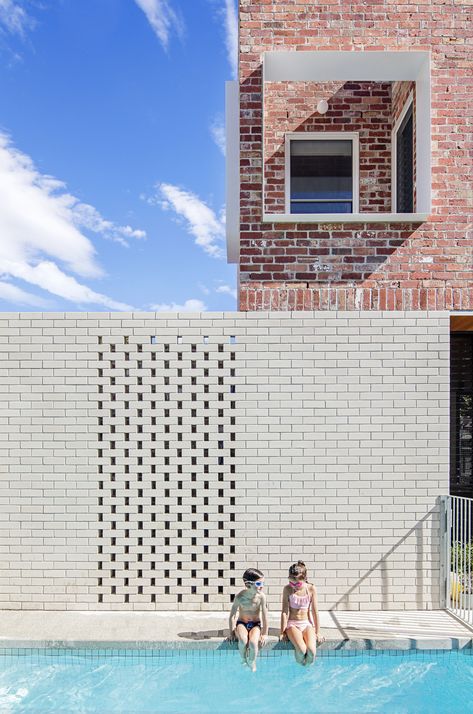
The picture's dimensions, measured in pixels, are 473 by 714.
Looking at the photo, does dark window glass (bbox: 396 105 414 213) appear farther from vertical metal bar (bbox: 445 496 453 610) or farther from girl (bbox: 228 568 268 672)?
girl (bbox: 228 568 268 672)

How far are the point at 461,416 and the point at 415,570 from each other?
2646 millimetres

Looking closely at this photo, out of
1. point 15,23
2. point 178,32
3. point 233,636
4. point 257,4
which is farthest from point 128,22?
point 233,636

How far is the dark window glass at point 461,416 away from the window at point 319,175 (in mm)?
2645

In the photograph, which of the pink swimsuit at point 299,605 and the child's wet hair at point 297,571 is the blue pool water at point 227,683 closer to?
the pink swimsuit at point 299,605

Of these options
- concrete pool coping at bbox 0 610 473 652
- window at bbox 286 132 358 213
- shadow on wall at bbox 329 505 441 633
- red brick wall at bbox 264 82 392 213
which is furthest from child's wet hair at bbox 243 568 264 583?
red brick wall at bbox 264 82 392 213

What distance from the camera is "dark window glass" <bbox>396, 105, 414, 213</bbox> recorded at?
669 cm

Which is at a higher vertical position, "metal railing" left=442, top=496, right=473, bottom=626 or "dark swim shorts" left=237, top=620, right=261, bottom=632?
"metal railing" left=442, top=496, right=473, bottom=626

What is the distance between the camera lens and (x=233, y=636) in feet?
16.0

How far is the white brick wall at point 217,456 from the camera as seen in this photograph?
5625 mm

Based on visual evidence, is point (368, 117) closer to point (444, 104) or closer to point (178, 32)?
point (444, 104)

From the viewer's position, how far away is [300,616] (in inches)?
193

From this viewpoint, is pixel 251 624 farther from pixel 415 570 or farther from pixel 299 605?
pixel 415 570

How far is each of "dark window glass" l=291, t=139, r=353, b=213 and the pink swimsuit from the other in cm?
504

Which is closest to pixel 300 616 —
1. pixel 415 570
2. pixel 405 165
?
pixel 415 570
